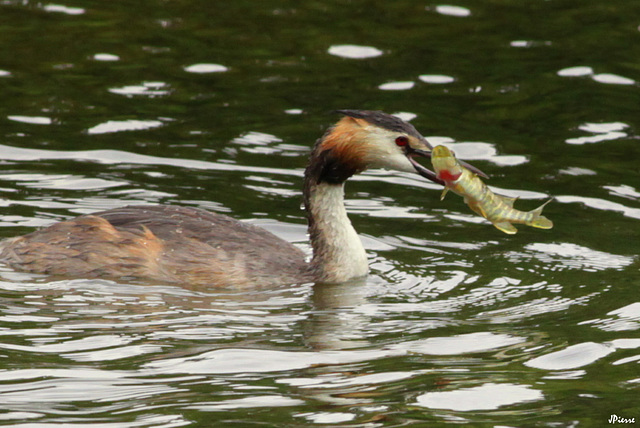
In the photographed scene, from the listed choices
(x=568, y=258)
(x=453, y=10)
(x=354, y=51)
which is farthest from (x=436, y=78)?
(x=568, y=258)

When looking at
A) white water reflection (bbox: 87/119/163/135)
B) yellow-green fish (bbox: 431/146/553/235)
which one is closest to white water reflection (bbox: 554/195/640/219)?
yellow-green fish (bbox: 431/146/553/235)

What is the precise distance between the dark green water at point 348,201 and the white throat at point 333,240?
Answer: 21 centimetres

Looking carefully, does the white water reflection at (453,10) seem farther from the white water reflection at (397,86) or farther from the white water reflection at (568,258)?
the white water reflection at (568,258)

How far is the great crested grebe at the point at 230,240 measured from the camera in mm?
9484

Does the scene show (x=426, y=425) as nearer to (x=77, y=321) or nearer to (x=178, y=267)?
(x=77, y=321)

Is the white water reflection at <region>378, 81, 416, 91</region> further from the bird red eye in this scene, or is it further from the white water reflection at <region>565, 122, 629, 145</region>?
the bird red eye

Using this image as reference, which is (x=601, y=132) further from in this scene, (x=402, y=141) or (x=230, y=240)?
(x=230, y=240)

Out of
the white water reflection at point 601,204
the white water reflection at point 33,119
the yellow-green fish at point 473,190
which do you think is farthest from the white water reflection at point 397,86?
the yellow-green fish at point 473,190

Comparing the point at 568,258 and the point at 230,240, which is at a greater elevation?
the point at 230,240

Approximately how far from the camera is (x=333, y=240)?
A: 9906 millimetres

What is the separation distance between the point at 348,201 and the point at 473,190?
9.79ft

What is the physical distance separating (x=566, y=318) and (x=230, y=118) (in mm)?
5993

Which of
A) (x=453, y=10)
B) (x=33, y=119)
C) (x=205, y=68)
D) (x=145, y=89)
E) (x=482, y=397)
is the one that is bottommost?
(x=482, y=397)

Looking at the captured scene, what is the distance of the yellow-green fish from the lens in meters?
8.80
